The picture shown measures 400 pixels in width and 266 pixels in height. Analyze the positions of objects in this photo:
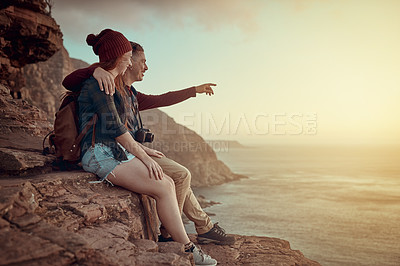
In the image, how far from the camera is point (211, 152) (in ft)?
258

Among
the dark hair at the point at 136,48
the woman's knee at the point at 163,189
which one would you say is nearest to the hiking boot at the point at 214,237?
the woman's knee at the point at 163,189

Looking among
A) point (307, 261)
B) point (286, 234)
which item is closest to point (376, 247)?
point (286, 234)

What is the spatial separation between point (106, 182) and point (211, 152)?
75026 mm

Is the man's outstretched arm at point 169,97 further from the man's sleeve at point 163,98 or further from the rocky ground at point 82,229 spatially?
the rocky ground at point 82,229

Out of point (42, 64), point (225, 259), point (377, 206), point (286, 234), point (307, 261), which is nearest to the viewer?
point (225, 259)

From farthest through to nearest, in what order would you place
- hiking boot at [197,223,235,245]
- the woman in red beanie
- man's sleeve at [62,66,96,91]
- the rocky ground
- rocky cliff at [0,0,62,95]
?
rocky cliff at [0,0,62,95], hiking boot at [197,223,235,245], man's sleeve at [62,66,96,91], the woman in red beanie, the rocky ground

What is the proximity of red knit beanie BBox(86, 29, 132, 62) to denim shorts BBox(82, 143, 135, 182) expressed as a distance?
3.51 feet

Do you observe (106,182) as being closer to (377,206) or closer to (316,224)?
(316,224)

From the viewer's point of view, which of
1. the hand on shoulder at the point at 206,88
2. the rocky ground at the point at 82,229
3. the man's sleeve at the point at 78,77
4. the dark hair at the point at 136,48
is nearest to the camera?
the rocky ground at the point at 82,229

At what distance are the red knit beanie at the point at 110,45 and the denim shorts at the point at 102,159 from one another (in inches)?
42.1

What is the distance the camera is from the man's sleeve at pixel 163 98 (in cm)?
472

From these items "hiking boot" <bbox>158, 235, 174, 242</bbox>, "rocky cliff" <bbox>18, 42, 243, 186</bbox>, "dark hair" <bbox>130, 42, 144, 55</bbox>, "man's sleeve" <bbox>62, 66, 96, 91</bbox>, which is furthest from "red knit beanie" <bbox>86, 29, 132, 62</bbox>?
"rocky cliff" <bbox>18, 42, 243, 186</bbox>

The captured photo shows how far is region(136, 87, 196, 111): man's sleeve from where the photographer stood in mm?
4725

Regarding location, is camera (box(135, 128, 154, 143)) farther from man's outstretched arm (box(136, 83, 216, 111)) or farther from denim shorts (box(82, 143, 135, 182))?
man's outstretched arm (box(136, 83, 216, 111))
